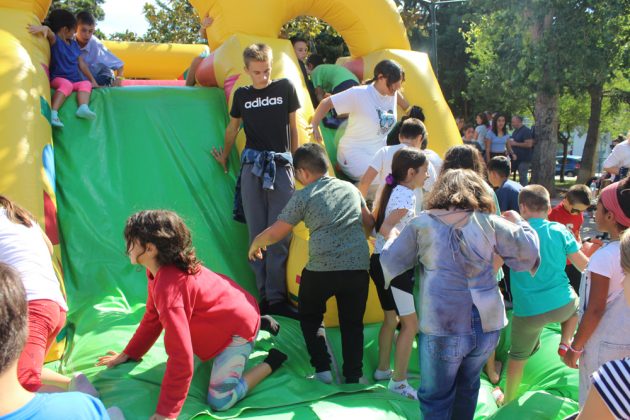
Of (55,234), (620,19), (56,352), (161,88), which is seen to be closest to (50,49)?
(161,88)

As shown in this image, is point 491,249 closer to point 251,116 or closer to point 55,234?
point 251,116

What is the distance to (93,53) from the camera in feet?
19.2

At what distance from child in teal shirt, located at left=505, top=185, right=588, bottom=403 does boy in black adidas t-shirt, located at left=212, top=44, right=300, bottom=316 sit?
5.06 feet

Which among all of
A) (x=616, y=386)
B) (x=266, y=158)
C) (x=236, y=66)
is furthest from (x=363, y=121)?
(x=616, y=386)

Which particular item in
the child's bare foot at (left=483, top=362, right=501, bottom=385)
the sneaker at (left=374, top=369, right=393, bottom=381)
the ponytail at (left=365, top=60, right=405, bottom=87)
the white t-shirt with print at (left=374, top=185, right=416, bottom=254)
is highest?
the ponytail at (left=365, top=60, right=405, bottom=87)

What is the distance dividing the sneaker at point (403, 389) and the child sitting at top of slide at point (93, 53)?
396cm

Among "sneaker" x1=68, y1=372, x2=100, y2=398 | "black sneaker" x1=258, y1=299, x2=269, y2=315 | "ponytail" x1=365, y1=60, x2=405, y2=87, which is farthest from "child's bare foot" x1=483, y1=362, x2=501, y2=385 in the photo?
"sneaker" x1=68, y1=372, x2=100, y2=398

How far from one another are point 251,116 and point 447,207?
2.10 metres

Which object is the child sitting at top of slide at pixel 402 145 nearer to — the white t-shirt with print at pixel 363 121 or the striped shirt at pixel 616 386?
the white t-shirt with print at pixel 363 121

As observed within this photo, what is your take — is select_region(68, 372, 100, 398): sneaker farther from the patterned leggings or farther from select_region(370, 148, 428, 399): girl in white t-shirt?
select_region(370, 148, 428, 399): girl in white t-shirt

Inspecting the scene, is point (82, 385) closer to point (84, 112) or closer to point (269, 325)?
point (269, 325)

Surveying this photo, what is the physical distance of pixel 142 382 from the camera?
10.2 ft

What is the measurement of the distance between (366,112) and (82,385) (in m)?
2.93

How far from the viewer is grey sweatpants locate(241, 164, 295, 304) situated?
4.37 meters
